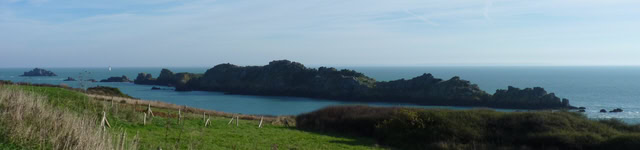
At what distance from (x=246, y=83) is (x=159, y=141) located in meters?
120

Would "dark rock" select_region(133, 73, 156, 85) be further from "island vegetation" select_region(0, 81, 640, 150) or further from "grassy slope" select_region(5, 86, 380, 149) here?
"grassy slope" select_region(5, 86, 380, 149)

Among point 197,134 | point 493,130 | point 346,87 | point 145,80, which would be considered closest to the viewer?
point 197,134

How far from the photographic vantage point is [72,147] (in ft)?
35.4

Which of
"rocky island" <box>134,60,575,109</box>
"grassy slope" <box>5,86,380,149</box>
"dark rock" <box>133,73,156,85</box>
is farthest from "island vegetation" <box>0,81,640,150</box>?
"dark rock" <box>133,73,156,85</box>

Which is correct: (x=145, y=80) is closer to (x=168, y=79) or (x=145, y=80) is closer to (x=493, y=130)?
(x=168, y=79)

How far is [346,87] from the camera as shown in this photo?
4542 inches

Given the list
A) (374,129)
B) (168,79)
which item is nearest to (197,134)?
(374,129)

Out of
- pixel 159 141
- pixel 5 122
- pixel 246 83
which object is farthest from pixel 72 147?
pixel 246 83

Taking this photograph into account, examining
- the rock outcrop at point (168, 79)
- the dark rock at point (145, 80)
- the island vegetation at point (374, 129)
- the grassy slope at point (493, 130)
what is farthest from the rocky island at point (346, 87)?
the island vegetation at point (374, 129)

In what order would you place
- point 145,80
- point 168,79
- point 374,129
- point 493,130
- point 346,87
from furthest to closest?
point 145,80 → point 168,79 → point 346,87 → point 374,129 → point 493,130

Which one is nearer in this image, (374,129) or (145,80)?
A: (374,129)

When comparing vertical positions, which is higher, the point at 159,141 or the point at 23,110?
the point at 23,110

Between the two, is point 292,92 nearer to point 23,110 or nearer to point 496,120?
point 496,120

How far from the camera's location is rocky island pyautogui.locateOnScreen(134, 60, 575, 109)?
93.5 meters
